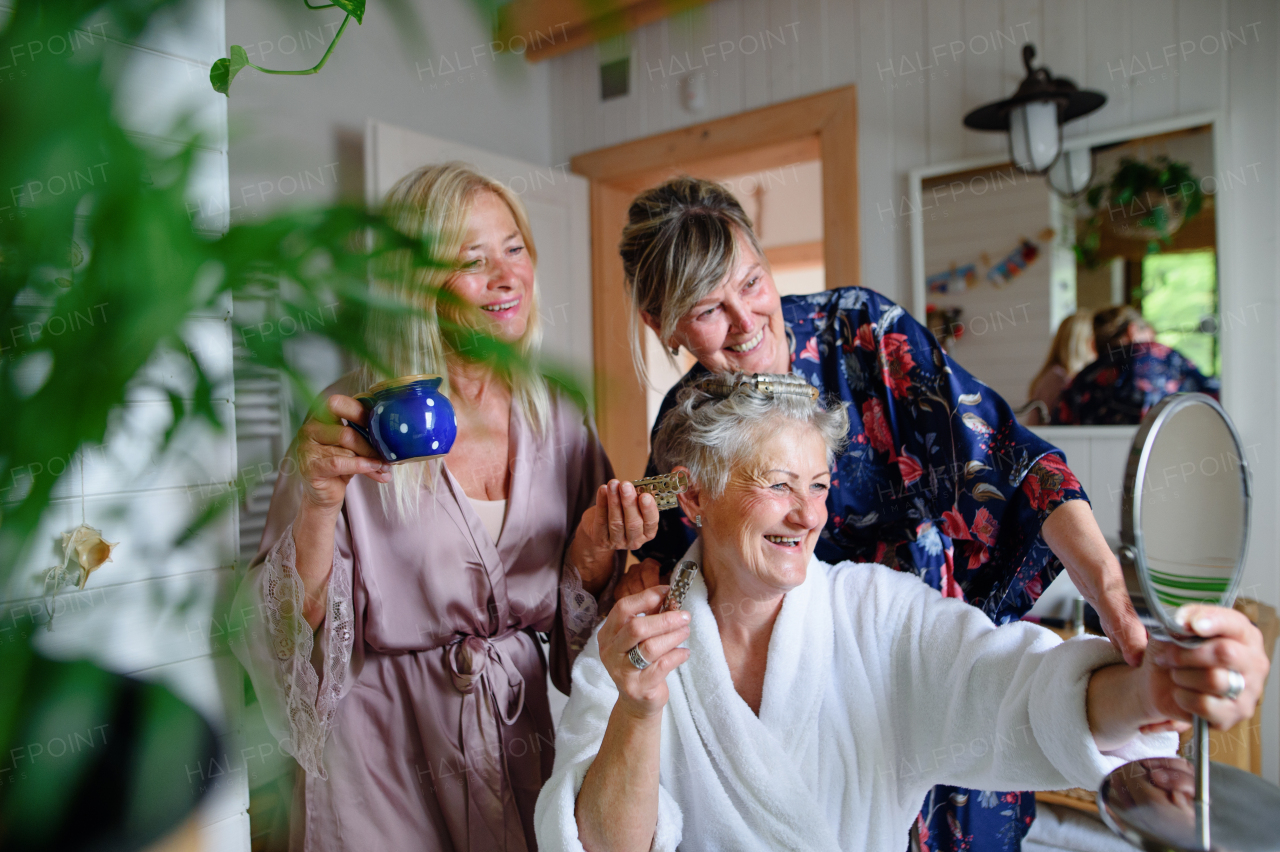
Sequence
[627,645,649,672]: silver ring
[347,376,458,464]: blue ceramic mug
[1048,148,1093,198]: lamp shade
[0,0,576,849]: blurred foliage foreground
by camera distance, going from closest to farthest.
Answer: [0,0,576,849]: blurred foliage foreground, [347,376,458,464]: blue ceramic mug, [627,645,649,672]: silver ring, [1048,148,1093,198]: lamp shade

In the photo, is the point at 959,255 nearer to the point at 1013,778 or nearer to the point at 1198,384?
the point at 1198,384

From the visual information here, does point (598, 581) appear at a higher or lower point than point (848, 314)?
lower

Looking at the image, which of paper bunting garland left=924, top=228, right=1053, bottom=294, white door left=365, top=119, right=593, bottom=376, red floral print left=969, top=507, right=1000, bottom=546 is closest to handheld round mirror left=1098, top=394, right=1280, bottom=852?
red floral print left=969, top=507, right=1000, bottom=546

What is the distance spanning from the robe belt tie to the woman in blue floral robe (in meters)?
0.27

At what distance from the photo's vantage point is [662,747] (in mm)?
1321

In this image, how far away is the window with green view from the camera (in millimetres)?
2531

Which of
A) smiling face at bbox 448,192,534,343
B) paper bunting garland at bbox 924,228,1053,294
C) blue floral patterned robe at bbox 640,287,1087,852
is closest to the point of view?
blue floral patterned robe at bbox 640,287,1087,852

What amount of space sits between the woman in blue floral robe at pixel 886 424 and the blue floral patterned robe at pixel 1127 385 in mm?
1557

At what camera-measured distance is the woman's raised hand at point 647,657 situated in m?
1.06

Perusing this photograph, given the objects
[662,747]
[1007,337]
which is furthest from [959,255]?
[662,747]

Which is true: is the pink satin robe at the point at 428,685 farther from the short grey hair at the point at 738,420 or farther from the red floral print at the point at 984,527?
the red floral print at the point at 984,527

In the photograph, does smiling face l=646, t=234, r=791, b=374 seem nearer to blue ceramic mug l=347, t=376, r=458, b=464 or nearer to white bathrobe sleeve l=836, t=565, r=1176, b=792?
white bathrobe sleeve l=836, t=565, r=1176, b=792

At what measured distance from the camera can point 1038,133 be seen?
2.62m

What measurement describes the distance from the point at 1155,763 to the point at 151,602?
31.7 inches
